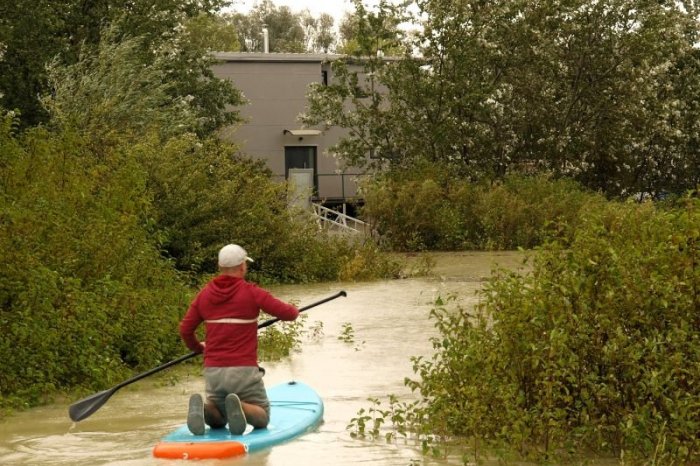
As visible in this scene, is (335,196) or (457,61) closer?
(457,61)

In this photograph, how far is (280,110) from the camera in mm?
49625

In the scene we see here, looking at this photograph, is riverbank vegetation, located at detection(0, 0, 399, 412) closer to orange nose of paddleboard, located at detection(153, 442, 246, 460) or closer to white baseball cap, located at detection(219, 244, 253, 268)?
orange nose of paddleboard, located at detection(153, 442, 246, 460)

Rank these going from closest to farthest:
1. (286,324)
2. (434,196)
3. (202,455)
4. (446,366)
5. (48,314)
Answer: (202,455) → (446,366) → (48,314) → (286,324) → (434,196)

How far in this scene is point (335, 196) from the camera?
4959cm

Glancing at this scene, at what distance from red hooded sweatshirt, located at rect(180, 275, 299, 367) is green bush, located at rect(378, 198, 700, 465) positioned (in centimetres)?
123

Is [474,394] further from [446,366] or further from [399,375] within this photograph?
[399,375]

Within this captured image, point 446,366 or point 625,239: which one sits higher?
point 625,239

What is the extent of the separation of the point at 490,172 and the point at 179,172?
48.8 feet

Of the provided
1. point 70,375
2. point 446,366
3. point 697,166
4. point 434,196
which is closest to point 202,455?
point 446,366

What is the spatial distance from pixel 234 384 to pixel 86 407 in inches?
56.6

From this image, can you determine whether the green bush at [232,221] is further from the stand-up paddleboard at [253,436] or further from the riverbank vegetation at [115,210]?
the stand-up paddleboard at [253,436]

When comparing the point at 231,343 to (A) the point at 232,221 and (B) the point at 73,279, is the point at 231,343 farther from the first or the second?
(A) the point at 232,221

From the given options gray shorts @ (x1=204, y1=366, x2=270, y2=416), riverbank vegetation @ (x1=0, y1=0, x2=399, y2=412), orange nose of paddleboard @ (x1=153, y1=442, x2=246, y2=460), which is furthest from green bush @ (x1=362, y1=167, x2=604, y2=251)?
orange nose of paddleboard @ (x1=153, y1=442, x2=246, y2=460)

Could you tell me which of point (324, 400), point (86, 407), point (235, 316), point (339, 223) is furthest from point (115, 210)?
point (339, 223)
